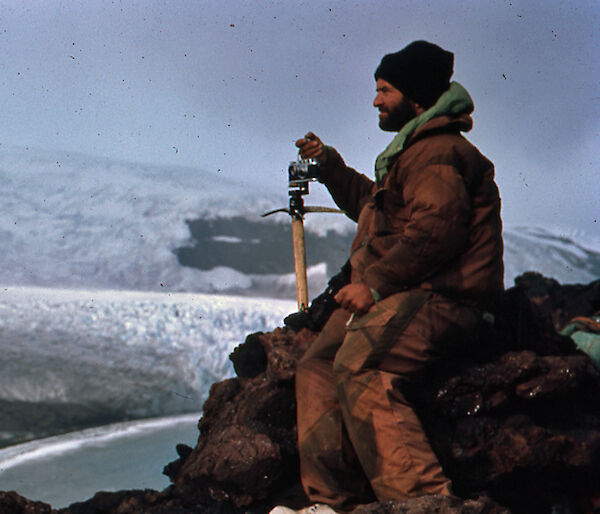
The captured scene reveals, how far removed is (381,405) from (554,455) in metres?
0.95

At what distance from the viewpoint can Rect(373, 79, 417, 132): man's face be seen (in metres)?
2.55

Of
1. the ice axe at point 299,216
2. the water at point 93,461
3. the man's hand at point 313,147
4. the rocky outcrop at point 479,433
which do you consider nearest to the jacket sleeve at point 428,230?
the rocky outcrop at point 479,433

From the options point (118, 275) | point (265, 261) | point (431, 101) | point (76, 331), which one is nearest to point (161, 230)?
point (118, 275)

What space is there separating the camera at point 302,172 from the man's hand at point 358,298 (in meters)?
0.86

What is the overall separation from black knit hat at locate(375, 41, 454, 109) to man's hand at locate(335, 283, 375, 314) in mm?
808

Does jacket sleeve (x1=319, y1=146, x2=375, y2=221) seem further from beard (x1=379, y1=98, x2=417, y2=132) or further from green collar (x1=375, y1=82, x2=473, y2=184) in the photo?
green collar (x1=375, y1=82, x2=473, y2=184)

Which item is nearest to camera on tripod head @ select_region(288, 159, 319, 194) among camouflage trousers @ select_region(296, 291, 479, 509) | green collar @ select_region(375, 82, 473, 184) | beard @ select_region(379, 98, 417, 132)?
beard @ select_region(379, 98, 417, 132)

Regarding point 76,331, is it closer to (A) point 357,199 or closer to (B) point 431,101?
(A) point 357,199

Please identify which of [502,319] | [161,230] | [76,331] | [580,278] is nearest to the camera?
[502,319]

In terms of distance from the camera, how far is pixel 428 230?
2.22 meters

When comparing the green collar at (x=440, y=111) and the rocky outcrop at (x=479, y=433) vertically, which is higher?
the green collar at (x=440, y=111)

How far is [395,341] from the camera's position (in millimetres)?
2266

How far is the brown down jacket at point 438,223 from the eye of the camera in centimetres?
223

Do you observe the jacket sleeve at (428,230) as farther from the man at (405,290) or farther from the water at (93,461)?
the water at (93,461)
